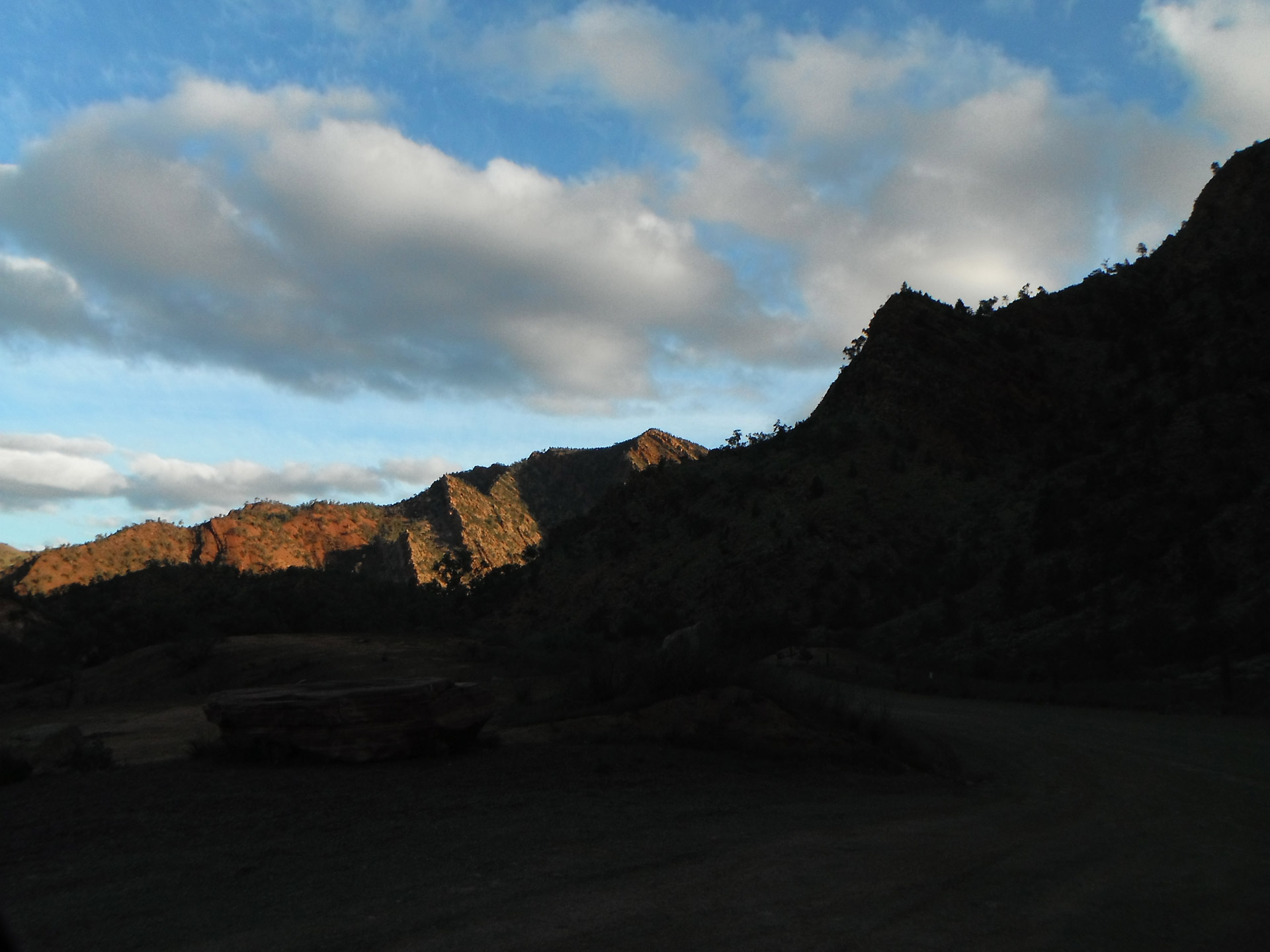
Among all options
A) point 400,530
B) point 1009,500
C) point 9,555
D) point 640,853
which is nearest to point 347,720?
point 640,853

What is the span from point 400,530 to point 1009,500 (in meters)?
58.4

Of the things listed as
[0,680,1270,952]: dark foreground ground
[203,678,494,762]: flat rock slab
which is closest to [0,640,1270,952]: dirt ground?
[0,680,1270,952]: dark foreground ground

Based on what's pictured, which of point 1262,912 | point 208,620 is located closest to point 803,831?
point 1262,912

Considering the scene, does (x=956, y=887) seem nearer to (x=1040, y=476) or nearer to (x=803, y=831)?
(x=803, y=831)

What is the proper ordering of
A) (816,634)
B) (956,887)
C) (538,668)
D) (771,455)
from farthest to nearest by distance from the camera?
1. (771,455)
2. (816,634)
3. (538,668)
4. (956,887)

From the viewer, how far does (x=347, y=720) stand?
1079cm

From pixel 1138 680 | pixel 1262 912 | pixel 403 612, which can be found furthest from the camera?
pixel 403 612

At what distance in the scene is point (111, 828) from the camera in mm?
8086

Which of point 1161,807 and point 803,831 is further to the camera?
point 1161,807

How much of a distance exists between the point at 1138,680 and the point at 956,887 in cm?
1564

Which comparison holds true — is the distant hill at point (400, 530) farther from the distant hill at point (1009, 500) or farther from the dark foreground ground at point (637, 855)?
the dark foreground ground at point (637, 855)

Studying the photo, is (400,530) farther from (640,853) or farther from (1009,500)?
(640,853)

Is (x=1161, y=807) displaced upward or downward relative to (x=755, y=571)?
downward

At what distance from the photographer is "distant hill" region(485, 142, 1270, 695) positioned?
2570 centimetres
